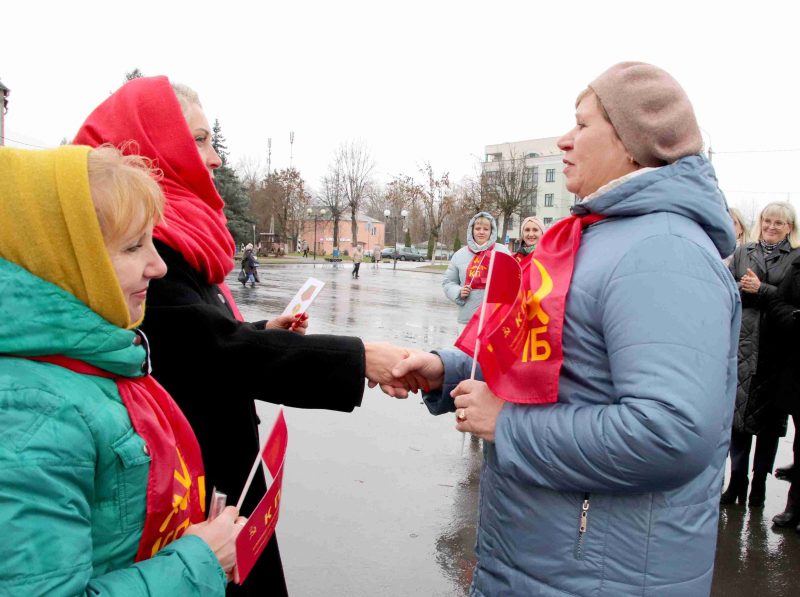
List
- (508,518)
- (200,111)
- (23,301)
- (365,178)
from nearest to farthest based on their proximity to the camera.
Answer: (23,301), (508,518), (200,111), (365,178)

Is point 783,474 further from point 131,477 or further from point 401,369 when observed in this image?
point 131,477

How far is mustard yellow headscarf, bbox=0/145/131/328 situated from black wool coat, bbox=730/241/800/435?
486cm

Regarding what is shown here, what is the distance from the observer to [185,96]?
2.18 m

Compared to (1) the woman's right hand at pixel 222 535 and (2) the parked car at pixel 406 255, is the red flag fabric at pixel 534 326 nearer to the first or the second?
(1) the woman's right hand at pixel 222 535

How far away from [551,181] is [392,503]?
74.9 metres

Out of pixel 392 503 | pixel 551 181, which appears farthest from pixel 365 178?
pixel 392 503

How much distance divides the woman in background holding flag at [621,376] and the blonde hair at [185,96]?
130cm

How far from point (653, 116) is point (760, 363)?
399 centimetres

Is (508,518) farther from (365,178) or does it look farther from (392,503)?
(365,178)

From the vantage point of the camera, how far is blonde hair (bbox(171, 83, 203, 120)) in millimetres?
2150

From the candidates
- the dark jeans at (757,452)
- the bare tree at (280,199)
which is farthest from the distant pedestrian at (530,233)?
the bare tree at (280,199)

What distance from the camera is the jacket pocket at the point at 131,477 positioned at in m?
1.24

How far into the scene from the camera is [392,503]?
456 centimetres

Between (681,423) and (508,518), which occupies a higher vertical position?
(681,423)
